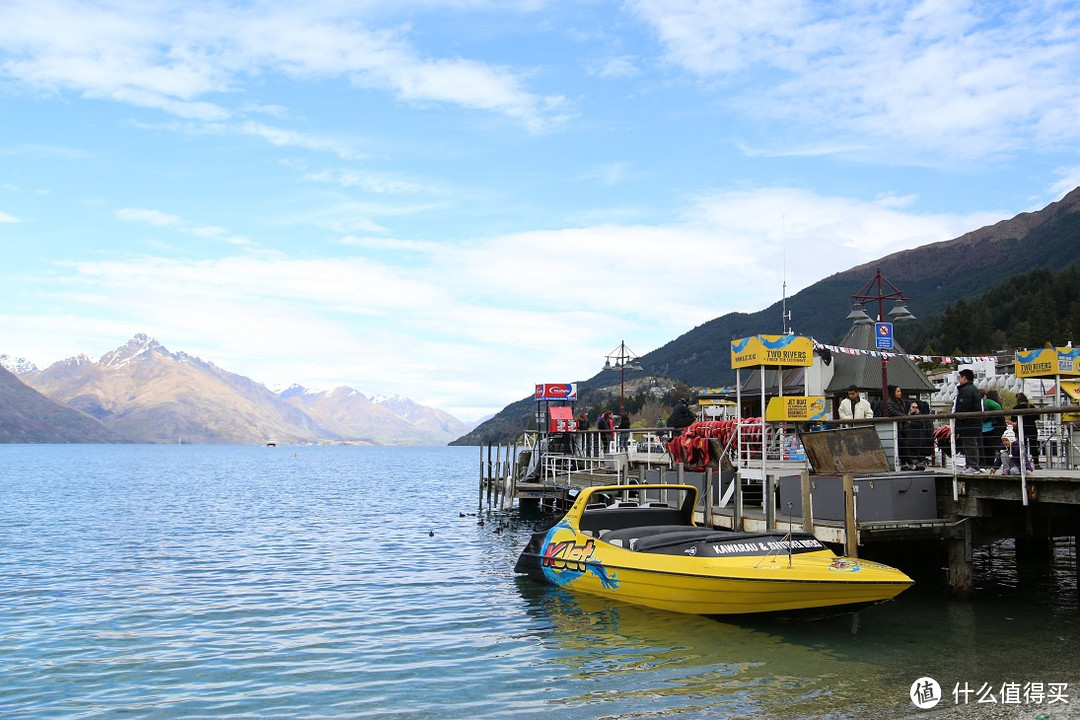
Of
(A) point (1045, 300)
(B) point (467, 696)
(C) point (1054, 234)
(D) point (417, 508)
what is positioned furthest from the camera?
(C) point (1054, 234)

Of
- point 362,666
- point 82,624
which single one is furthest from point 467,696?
point 82,624

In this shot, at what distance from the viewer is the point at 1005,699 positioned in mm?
10070

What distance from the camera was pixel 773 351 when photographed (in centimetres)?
1883

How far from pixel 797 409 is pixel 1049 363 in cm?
589

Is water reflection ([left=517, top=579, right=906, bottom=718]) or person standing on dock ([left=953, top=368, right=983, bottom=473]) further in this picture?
person standing on dock ([left=953, top=368, right=983, bottom=473])

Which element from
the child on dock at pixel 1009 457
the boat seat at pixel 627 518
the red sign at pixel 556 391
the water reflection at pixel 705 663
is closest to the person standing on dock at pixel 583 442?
the red sign at pixel 556 391

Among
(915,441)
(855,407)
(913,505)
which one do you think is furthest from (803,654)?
(855,407)

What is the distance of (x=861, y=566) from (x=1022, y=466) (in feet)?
10.5

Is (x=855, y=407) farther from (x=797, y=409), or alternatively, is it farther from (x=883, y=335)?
(x=883, y=335)

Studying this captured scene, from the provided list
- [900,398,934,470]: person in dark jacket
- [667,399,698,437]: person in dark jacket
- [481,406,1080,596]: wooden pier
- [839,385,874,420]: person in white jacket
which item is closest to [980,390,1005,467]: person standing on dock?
[481,406,1080,596]: wooden pier

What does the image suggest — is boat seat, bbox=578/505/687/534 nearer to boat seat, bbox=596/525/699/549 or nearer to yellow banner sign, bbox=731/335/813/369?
boat seat, bbox=596/525/699/549

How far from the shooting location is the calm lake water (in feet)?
34.8

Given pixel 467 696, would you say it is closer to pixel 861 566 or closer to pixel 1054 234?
pixel 861 566

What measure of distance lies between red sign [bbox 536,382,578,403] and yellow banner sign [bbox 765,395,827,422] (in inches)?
766
